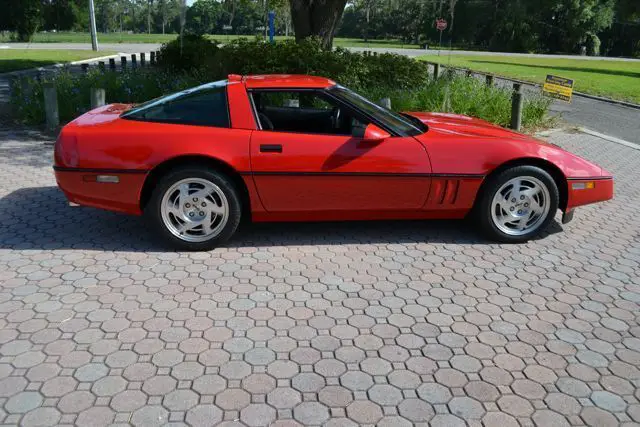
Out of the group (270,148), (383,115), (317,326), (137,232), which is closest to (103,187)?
(137,232)

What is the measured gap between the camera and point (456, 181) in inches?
197

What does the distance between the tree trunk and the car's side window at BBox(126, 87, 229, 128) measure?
27.0 feet

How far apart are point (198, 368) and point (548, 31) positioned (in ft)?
194

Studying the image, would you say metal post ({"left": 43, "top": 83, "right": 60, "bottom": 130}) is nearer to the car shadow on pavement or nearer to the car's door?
the car shadow on pavement

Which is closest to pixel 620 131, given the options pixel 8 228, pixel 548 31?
pixel 8 228

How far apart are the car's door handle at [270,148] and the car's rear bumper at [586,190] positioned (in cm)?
257

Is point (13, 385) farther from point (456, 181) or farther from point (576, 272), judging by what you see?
point (576, 272)

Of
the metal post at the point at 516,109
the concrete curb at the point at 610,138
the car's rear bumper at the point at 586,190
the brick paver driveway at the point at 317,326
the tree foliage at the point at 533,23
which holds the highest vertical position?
the tree foliage at the point at 533,23

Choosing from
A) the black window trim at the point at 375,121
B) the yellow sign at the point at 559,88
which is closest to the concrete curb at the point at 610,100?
the yellow sign at the point at 559,88

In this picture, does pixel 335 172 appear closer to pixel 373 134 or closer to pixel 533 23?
pixel 373 134

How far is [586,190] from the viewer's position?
5215 millimetres

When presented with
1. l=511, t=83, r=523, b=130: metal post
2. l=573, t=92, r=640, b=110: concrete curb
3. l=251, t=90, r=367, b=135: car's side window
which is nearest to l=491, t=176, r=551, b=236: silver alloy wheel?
l=251, t=90, r=367, b=135: car's side window

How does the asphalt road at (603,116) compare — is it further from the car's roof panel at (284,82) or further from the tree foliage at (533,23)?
the tree foliage at (533,23)

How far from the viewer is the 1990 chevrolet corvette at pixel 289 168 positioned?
15.6 feet
